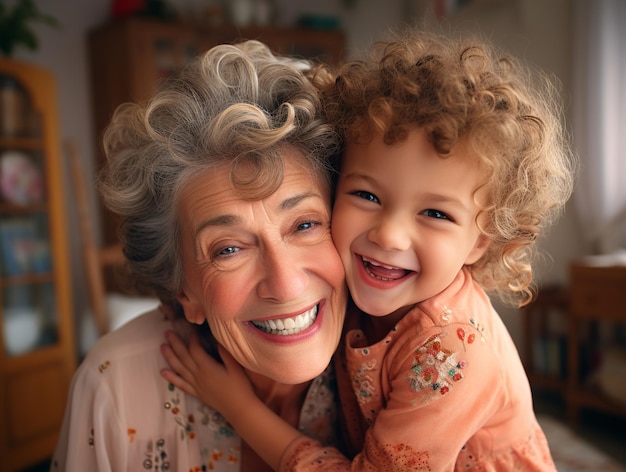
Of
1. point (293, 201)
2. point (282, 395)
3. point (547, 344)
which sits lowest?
point (547, 344)

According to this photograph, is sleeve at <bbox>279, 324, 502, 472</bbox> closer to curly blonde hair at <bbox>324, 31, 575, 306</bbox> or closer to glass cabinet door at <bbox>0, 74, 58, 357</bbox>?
curly blonde hair at <bbox>324, 31, 575, 306</bbox>

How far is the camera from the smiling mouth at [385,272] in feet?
3.41

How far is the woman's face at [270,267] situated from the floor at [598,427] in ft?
8.09

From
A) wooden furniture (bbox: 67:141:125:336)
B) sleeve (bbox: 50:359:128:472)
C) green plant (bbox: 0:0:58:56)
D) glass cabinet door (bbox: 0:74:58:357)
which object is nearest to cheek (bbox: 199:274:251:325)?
sleeve (bbox: 50:359:128:472)

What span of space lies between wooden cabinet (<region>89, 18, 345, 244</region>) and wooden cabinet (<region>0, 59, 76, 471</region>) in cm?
69

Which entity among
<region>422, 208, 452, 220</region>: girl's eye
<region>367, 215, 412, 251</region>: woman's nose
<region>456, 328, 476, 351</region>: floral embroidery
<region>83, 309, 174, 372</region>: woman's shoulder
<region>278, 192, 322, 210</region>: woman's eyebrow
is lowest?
<region>83, 309, 174, 372</region>: woman's shoulder

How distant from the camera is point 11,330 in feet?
10.2

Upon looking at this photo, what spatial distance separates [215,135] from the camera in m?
1.03

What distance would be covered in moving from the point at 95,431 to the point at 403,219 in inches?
29.8

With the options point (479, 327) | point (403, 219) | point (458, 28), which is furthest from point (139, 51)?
point (479, 327)

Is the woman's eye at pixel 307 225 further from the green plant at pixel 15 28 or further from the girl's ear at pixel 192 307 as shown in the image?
the green plant at pixel 15 28

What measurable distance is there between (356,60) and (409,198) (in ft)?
1.11

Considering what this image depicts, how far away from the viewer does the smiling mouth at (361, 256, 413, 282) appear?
1.04 m

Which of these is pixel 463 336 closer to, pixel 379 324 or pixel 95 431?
pixel 379 324
